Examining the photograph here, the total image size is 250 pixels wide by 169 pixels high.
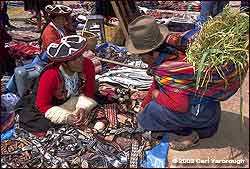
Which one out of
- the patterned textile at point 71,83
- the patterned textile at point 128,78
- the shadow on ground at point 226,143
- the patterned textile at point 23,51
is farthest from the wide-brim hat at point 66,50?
the patterned textile at point 23,51

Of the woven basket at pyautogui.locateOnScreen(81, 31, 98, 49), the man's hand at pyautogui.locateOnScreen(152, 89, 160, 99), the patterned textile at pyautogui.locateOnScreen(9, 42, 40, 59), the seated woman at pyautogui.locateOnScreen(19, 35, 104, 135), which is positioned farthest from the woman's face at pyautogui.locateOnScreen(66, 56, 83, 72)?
the patterned textile at pyautogui.locateOnScreen(9, 42, 40, 59)

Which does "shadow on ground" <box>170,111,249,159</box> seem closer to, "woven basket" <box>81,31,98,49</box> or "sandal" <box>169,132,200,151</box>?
"sandal" <box>169,132,200,151</box>

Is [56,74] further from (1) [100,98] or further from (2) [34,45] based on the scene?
(2) [34,45]

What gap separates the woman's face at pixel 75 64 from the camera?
3.61 meters

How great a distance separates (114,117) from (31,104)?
75 centimetres

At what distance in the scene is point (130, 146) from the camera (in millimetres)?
3480

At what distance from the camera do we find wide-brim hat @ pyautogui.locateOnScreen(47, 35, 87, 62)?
354 centimetres

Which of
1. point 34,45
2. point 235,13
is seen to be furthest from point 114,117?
point 34,45

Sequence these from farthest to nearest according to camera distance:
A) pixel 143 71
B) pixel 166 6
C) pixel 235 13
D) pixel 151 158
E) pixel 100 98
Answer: pixel 166 6
pixel 143 71
pixel 100 98
pixel 235 13
pixel 151 158

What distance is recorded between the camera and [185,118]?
335cm

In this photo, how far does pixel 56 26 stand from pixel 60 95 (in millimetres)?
1271

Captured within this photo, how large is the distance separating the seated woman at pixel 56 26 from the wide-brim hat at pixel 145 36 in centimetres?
139

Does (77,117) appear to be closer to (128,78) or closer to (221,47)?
(221,47)

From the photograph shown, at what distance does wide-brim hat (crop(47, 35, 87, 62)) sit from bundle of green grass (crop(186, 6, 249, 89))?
91cm
